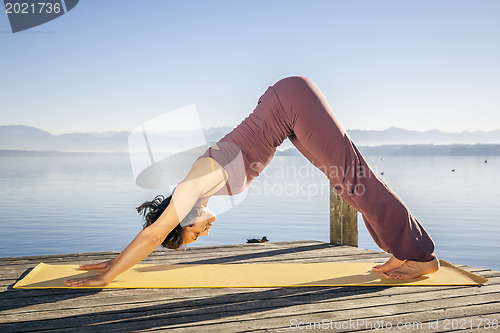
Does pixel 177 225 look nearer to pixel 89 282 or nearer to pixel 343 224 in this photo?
pixel 89 282

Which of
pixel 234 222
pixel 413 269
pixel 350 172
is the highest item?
pixel 350 172

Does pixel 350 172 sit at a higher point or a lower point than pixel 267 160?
lower

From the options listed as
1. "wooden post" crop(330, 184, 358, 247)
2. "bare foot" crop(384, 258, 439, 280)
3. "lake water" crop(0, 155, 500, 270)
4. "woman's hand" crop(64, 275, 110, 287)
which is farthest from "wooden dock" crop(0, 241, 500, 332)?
"lake water" crop(0, 155, 500, 270)

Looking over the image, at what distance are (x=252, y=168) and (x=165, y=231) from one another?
67cm

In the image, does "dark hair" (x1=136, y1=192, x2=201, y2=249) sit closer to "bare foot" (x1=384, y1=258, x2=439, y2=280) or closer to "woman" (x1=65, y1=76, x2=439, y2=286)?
"woman" (x1=65, y1=76, x2=439, y2=286)

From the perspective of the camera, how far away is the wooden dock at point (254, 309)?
2.12 meters

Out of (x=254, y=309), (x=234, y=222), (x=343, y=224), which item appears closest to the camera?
(x=254, y=309)

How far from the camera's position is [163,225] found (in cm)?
265

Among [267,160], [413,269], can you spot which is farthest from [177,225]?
[413,269]

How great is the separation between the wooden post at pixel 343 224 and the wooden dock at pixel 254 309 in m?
1.48

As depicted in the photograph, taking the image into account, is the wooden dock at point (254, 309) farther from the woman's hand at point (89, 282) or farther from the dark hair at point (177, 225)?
the dark hair at point (177, 225)

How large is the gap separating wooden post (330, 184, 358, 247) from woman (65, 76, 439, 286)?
4.39 ft

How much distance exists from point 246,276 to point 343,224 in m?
1.61

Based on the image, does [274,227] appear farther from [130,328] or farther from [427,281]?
[130,328]
